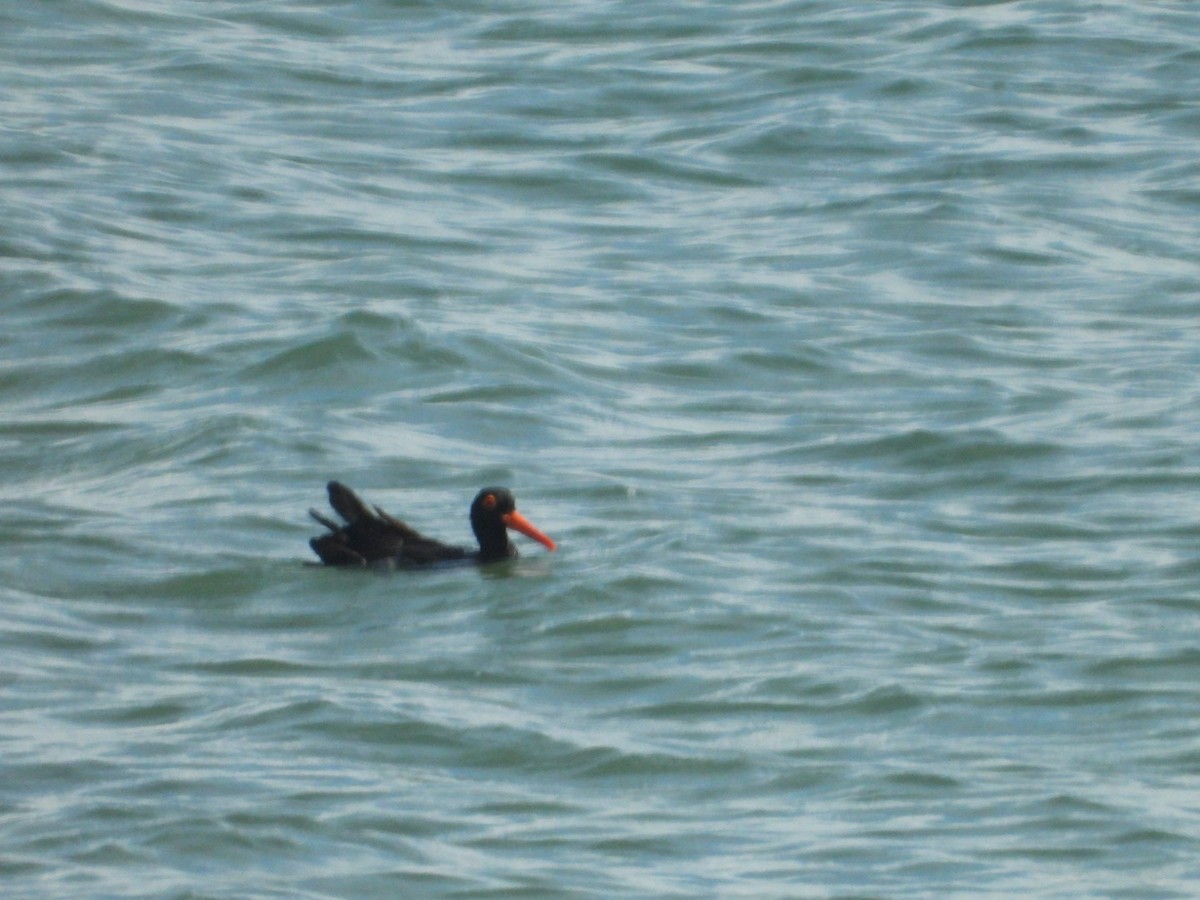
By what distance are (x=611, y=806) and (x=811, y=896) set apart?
1.02 metres

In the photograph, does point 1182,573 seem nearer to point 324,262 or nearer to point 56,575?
point 56,575

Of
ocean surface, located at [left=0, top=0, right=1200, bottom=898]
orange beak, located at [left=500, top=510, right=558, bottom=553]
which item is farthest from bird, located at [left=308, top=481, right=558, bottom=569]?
ocean surface, located at [left=0, top=0, right=1200, bottom=898]

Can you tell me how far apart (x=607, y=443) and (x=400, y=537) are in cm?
227

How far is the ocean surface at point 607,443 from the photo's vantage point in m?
8.73

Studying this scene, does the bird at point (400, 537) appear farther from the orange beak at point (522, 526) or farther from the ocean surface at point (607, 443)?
the ocean surface at point (607, 443)

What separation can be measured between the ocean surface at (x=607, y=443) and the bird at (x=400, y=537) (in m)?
0.11

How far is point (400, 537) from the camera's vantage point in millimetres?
12281

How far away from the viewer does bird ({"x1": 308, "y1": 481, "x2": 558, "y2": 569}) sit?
12.0m

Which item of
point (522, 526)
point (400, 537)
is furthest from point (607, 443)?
point (400, 537)

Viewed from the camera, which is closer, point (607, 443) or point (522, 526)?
point (522, 526)

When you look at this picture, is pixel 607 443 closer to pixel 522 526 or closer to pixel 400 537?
pixel 522 526

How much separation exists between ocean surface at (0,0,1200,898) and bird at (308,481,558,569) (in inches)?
4.2

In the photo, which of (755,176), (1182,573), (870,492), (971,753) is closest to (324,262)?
(755,176)

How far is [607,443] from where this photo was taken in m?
14.3
